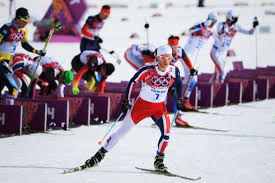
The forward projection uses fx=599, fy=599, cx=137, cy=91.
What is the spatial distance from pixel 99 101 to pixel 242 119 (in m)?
3.40

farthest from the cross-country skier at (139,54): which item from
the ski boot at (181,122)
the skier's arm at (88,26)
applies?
the ski boot at (181,122)

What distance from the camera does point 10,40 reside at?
36.8 ft

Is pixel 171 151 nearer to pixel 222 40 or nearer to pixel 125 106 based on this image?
pixel 125 106

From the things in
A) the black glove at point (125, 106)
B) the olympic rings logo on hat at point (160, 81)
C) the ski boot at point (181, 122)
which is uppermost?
the olympic rings logo on hat at point (160, 81)

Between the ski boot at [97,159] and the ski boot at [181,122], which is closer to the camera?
the ski boot at [97,159]

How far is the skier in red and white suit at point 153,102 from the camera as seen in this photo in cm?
783

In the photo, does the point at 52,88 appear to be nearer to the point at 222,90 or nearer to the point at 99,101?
the point at 99,101

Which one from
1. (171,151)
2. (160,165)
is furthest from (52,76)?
(160,165)

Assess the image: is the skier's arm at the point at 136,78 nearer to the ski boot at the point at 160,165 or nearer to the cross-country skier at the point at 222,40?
the ski boot at the point at 160,165

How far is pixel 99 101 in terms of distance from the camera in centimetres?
1261

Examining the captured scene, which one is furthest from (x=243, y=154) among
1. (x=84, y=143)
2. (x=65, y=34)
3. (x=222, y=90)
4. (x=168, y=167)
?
(x=65, y=34)

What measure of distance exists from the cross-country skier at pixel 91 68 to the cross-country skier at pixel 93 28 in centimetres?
30

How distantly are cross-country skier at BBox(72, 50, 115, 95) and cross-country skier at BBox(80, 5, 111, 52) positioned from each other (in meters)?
0.30

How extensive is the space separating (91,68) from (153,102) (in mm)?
6184
